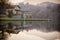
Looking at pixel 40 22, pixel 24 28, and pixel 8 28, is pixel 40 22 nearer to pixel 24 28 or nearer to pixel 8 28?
pixel 24 28

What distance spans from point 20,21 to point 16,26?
0.08m

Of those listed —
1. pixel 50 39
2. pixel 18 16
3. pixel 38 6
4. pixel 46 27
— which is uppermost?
pixel 38 6

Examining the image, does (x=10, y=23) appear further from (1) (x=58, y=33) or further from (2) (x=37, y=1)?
(1) (x=58, y=33)

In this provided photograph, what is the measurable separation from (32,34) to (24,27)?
0.13 meters

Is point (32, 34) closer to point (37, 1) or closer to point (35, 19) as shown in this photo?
point (35, 19)

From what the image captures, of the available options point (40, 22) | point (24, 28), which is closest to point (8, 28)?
point (24, 28)

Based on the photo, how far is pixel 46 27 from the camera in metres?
1.44

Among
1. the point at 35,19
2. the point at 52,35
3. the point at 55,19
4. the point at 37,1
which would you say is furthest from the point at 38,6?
the point at 52,35

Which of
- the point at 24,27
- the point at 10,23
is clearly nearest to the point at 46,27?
the point at 24,27

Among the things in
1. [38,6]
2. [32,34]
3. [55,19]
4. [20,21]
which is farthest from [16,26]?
[55,19]

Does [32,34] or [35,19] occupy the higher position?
[35,19]

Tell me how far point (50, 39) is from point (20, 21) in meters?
0.43

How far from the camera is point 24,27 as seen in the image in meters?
1.42

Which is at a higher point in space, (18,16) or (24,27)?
(18,16)
